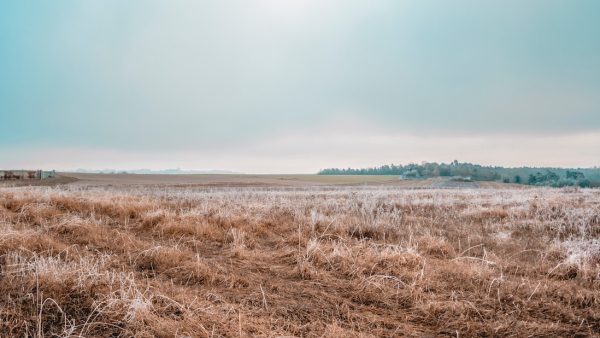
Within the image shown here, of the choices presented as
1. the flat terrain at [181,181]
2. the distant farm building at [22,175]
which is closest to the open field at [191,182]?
the flat terrain at [181,181]

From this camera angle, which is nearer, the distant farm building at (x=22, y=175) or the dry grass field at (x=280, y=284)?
the dry grass field at (x=280, y=284)

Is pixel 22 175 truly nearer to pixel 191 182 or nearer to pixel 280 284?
pixel 191 182

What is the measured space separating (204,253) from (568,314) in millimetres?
5259

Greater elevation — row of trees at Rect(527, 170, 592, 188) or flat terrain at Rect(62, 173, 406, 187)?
row of trees at Rect(527, 170, 592, 188)

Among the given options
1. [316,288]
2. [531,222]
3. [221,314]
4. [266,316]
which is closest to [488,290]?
[316,288]

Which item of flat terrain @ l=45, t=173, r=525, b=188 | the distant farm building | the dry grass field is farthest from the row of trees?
the dry grass field

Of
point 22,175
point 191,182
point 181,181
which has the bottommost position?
point 191,182

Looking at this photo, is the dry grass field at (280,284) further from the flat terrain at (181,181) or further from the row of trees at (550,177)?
the row of trees at (550,177)

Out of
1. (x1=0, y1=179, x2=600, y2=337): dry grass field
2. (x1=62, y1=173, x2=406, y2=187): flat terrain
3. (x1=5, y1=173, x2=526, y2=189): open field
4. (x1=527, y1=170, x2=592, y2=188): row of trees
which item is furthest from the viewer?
(x1=527, y1=170, x2=592, y2=188): row of trees

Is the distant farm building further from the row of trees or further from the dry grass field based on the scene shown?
the row of trees

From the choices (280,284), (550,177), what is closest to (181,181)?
(280,284)

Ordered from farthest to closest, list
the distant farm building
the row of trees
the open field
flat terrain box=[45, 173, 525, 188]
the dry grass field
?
the row of trees < flat terrain box=[45, 173, 525, 188] < the distant farm building < the open field < the dry grass field

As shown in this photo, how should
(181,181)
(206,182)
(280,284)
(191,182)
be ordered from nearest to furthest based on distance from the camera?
1. (280,284)
2. (206,182)
3. (191,182)
4. (181,181)

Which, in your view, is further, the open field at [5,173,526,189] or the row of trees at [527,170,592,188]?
the row of trees at [527,170,592,188]
